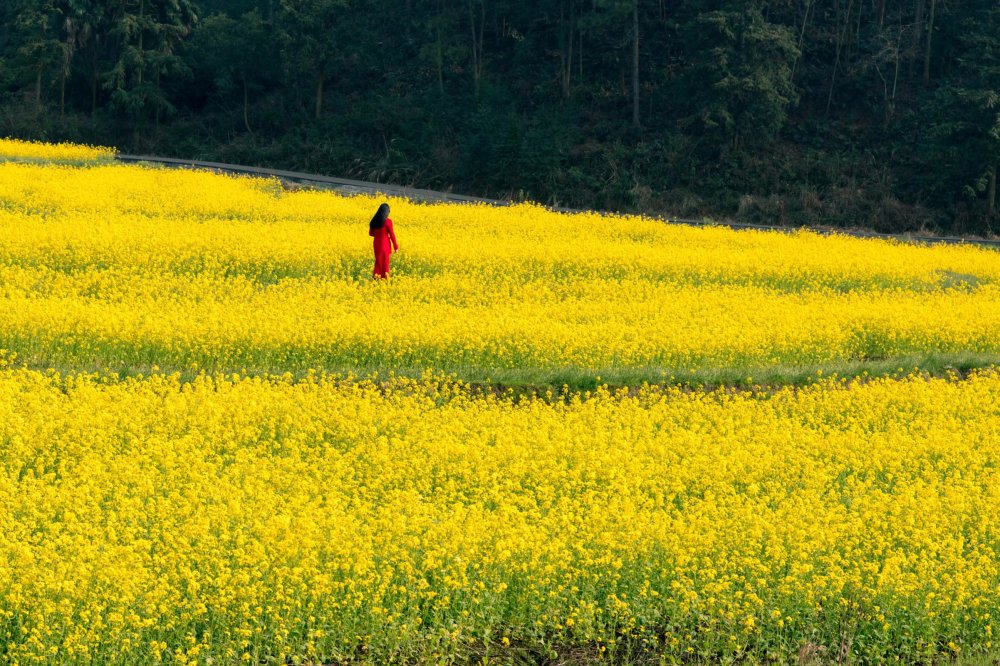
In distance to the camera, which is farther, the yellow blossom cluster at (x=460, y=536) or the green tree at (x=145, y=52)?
the green tree at (x=145, y=52)

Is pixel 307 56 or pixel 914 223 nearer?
pixel 914 223

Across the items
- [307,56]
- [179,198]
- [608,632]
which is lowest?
[608,632]

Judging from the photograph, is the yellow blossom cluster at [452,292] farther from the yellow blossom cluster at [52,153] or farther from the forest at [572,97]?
the forest at [572,97]

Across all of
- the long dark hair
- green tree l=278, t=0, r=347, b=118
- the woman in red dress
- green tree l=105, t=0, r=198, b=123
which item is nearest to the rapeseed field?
the woman in red dress

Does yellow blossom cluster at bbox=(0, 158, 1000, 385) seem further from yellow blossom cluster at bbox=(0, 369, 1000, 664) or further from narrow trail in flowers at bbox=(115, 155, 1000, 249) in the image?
narrow trail in flowers at bbox=(115, 155, 1000, 249)

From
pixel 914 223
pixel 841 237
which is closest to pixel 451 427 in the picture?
pixel 841 237

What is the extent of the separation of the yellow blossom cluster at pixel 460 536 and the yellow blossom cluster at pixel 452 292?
3371 mm

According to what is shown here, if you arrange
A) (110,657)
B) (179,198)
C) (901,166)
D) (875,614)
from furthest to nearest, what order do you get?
(901,166), (179,198), (875,614), (110,657)

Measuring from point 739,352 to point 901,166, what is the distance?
28457 millimetres

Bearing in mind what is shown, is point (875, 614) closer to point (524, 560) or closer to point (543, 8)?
point (524, 560)

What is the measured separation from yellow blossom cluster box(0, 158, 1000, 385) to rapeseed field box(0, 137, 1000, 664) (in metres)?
0.09

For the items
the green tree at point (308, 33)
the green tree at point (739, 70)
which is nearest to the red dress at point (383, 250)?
the green tree at point (739, 70)

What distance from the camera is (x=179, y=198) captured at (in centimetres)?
3167

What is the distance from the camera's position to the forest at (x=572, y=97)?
40375 millimetres
